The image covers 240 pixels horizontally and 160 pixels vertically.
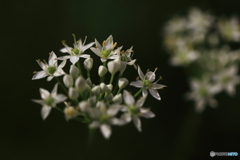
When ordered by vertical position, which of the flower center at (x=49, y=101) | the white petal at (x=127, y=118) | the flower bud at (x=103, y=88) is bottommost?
the white petal at (x=127, y=118)

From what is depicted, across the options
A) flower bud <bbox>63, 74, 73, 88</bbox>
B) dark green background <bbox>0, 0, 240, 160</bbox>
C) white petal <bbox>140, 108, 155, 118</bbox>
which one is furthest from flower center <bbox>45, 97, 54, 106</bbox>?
dark green background <bbox>0, 0, 240, 160</bbox>

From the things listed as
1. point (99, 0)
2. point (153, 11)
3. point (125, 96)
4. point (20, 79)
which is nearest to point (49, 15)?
point (99, 0)

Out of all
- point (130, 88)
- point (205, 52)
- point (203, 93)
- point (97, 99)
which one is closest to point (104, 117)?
point (97, 99)

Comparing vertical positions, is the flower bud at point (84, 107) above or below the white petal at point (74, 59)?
below

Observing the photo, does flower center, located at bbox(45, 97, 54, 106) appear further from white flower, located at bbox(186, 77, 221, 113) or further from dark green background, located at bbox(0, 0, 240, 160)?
white flower, located at bbox(186, 77, 221, 113)

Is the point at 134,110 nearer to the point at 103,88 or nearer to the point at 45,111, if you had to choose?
the point at 103,88

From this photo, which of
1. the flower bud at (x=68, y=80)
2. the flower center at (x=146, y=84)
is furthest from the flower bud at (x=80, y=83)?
the flower center at (x=146, y=84)

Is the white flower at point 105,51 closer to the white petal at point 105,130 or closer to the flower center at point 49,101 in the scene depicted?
the flower center at point 49,101

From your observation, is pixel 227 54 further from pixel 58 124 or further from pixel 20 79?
pixel 20 79
